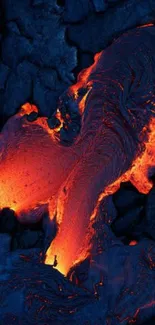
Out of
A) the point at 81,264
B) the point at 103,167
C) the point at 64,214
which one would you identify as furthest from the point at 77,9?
the point at 81,264

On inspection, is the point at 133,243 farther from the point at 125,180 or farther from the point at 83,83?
the point at 83,83

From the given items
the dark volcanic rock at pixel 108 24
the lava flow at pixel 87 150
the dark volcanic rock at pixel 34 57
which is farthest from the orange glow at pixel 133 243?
the dark volcanic rock at pixel 108 24

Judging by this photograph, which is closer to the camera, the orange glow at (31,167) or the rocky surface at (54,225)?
the rocky surface at (54,225)

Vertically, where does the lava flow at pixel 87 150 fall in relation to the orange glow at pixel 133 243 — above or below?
above

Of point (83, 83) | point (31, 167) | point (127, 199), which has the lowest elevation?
point (127, 199)

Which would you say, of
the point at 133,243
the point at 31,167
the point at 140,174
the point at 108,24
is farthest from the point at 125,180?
the point at 108,24

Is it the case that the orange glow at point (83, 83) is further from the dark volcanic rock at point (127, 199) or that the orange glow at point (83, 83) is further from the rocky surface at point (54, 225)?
the dark volcanic rock at point (127, 199)
